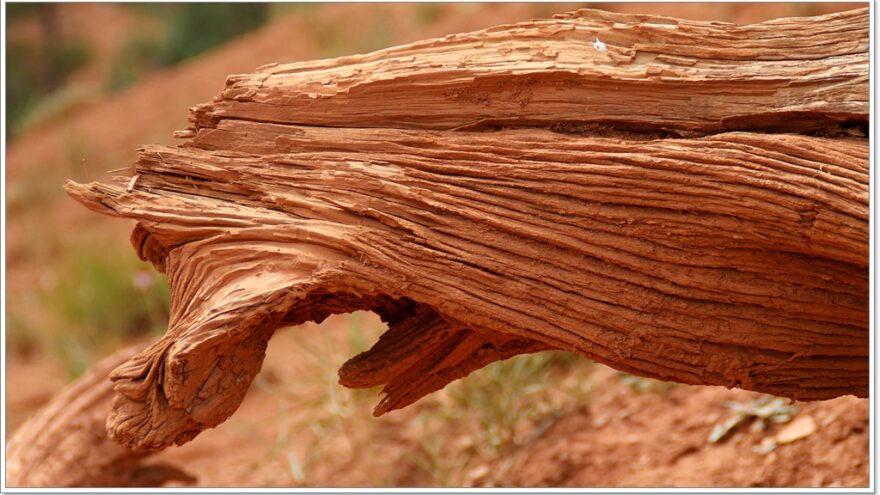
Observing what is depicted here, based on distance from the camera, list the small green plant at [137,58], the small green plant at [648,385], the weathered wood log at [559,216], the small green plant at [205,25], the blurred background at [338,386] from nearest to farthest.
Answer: the weathered wood log at [559,216]
the blurred background at [338,386]
the small green plant at [648,385]
the small green plant at [137,58]
the small green plant at [205,25]

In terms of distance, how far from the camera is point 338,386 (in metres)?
4.94

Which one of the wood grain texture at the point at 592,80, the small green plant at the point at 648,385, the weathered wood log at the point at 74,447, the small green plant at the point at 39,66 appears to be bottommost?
the small green plant at the point at 648,385

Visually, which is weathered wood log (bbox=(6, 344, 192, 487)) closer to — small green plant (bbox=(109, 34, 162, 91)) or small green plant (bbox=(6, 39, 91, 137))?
small green plant (bbox=(109, 34, 162, 91))

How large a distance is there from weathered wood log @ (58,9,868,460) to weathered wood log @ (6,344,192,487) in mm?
1511

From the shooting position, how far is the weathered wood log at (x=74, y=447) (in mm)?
3674

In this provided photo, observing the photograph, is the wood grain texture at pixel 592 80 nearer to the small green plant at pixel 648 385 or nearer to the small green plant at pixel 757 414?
the small green plant at pixel 757 414

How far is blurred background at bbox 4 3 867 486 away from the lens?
3855mm

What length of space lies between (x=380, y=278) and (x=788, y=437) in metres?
2.08

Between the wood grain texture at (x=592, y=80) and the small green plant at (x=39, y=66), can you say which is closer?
the wood grain texture at (x=592, y=80)

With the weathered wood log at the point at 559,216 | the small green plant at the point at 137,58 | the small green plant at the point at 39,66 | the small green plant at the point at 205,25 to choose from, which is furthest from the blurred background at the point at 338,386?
the small green plant at the point at 39,66

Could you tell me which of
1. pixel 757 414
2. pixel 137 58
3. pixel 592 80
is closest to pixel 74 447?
pixel 592 80

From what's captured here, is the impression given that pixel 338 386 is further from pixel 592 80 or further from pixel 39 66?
pixel 39 66

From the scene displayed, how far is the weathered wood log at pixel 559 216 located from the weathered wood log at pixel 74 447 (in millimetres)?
1511

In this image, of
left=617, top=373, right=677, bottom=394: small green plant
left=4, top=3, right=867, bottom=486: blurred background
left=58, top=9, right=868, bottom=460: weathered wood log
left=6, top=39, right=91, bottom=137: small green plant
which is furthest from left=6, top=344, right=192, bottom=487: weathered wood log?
left=6, top=39, right=91, bottom=137: small green plant
